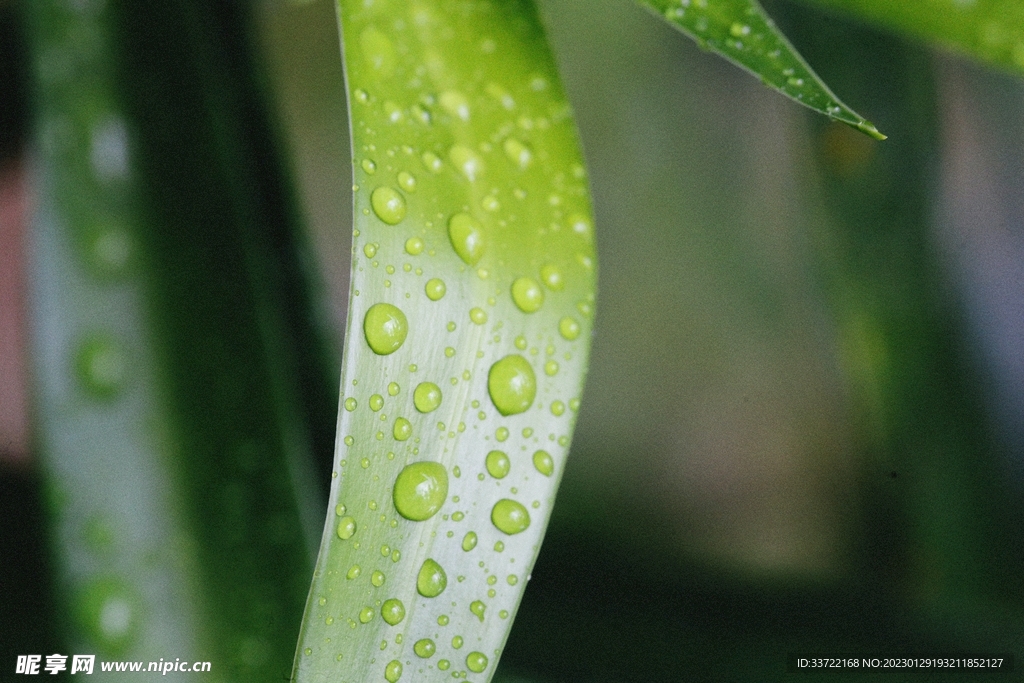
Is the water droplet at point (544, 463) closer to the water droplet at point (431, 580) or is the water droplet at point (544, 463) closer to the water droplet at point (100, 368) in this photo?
the water droplet at point (431, 580)

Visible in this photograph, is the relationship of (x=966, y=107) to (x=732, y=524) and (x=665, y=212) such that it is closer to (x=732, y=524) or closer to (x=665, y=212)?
(x=665, y=212)

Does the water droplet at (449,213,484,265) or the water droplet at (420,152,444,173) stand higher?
the water droplet at (420,152,444,173)

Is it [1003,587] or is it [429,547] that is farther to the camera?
[1003,587]

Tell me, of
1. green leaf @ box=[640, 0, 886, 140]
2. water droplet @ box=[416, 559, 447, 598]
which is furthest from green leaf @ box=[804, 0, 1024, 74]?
water droplet @ box=[416, 559, 447, 598]

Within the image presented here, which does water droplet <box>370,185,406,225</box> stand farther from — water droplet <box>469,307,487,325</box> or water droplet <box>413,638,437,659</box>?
water droplet <box>413,638,437,659</box>

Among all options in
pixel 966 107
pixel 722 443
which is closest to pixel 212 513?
pixel 722 443

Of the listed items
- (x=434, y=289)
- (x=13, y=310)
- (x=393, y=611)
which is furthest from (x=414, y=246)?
(x=13, y=310)

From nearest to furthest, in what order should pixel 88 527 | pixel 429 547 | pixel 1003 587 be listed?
1. pixel 429 547
2. pixel 88 527
3. pixel 1003 587

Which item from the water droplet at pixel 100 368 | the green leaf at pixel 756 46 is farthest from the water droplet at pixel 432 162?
the water droplet at pixel 100 368
